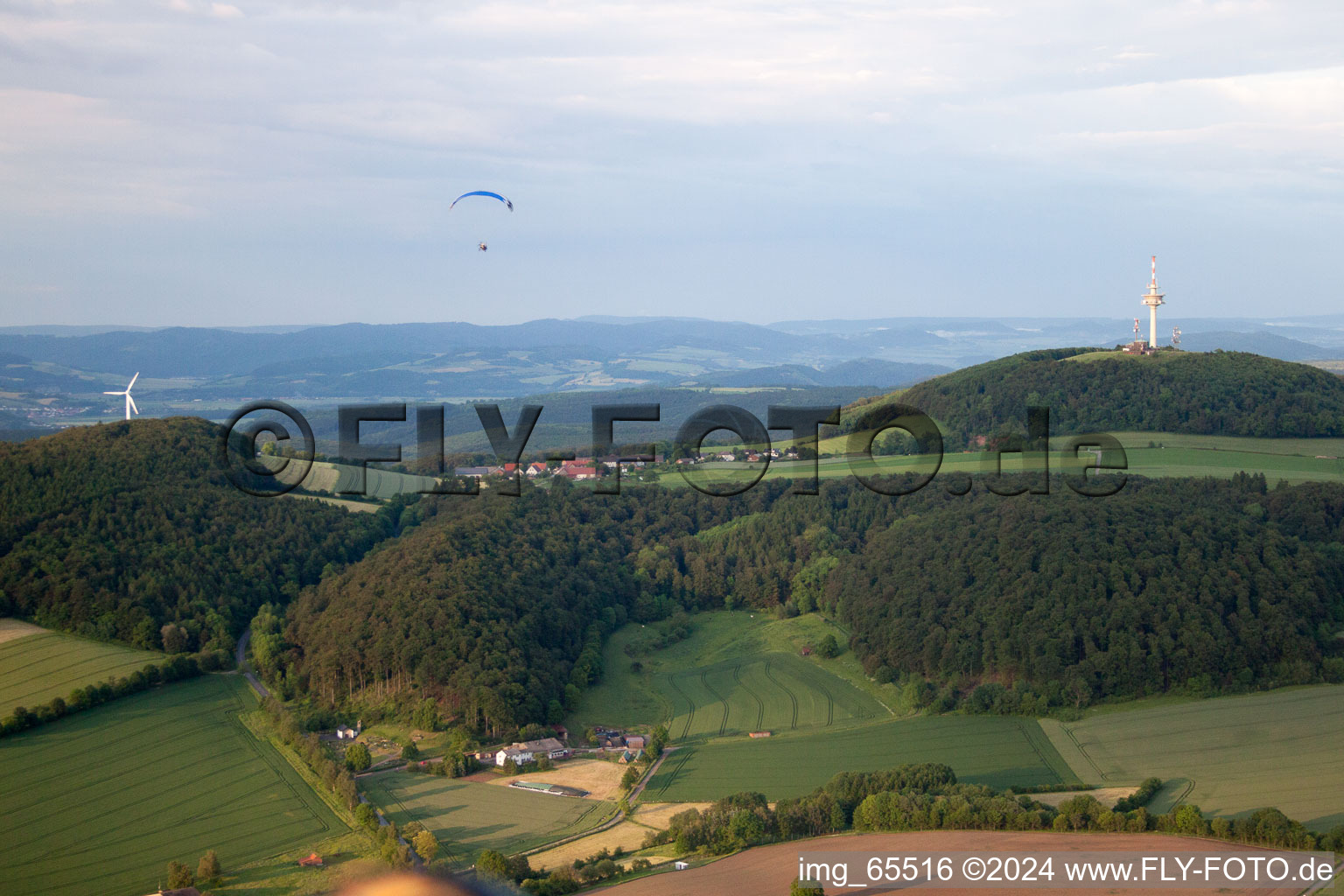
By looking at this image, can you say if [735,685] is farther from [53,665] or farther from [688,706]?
[53,665]

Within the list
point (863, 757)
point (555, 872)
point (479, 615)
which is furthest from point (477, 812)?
point (479, 615)

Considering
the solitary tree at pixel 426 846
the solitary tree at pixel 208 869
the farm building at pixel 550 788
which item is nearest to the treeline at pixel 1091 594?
the farm building at pixel 550 788

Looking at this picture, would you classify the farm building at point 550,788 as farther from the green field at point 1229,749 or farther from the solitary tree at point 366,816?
the green field at point 1229,749

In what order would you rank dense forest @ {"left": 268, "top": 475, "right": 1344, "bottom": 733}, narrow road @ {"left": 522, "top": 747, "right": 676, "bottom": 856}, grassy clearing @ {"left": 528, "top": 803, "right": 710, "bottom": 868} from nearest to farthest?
grassy clearing @ {"left": 528, "top": 803, "right": 710, "bottom": 868}, narrow road @ {"left": 522, "top": 747, "right": 676, "bottom": 856}, dense forest @ {"left": 268, "top": 475, "right": 1344, "bottom": 733}

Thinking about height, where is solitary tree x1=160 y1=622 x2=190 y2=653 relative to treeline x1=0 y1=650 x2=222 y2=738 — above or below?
above

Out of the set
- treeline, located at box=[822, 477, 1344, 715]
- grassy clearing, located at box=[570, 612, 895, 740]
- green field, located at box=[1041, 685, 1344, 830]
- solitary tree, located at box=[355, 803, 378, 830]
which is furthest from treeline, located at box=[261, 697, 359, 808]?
green field, located at box=[1041, 685, 1344, 830]

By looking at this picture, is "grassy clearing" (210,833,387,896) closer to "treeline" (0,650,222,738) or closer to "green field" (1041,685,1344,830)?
"treeline" (0,650,222,738)

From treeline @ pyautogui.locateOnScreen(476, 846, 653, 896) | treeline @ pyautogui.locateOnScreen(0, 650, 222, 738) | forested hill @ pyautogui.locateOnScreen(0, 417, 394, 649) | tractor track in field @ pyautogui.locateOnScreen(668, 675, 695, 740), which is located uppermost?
forested hill @ pyautogui.locateOnScreen(0, 417, 394, 649)

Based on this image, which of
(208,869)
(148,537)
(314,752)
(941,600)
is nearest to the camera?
(208,869)
